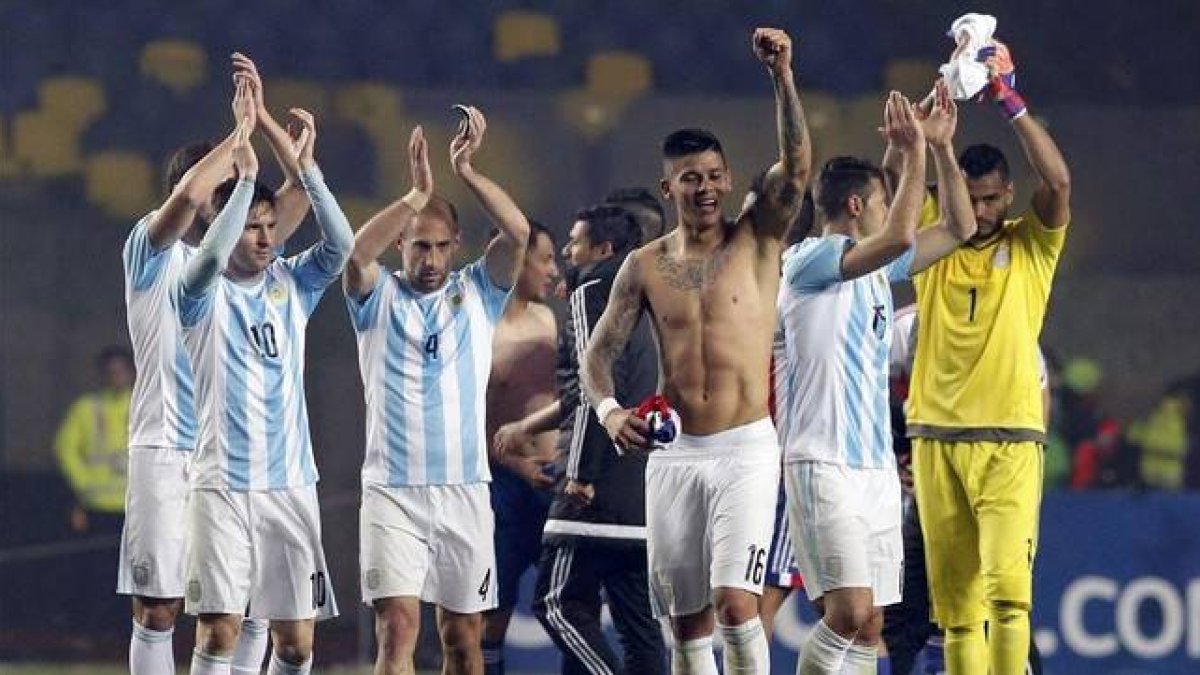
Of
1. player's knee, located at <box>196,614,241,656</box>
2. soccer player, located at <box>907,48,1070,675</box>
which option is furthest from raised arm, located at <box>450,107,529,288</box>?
player's knee, located at <box>196,614,241,656</box>

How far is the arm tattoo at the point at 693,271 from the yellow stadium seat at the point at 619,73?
5761 millimetres

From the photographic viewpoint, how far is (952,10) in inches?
538

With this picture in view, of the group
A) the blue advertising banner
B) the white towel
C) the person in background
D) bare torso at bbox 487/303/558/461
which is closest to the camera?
the white towel

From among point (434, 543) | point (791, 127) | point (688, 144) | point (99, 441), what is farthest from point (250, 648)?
point (99, 441)

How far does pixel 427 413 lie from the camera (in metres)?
8.50

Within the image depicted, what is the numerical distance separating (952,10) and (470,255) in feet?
8.90

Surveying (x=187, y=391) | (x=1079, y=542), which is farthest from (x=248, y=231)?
(x=1079, y=542)

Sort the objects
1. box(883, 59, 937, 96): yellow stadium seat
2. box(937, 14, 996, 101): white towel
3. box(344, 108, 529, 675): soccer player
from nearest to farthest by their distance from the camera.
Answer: box(937, 14, 996, 101): white towel → box(344, 108, 529, 675): soccer player → box(883, 59, 937, 96): yellow stadium seat

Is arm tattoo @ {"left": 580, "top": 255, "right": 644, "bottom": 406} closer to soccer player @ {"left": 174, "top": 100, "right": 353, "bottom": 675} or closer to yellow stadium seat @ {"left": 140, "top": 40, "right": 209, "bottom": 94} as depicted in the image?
soccer player @ {"left": 174, "top": 100, "right": 353, "bottom": 675}

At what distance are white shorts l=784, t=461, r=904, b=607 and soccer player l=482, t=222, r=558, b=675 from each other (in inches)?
57.0

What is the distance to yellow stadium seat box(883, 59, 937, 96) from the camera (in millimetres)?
13594

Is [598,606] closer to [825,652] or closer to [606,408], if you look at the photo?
[825,652]

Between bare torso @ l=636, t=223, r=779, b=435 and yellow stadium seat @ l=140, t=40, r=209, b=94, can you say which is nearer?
bare torso @ l=636, t=223, r=779, b=435

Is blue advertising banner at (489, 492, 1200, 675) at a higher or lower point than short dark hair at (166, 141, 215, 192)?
lower
